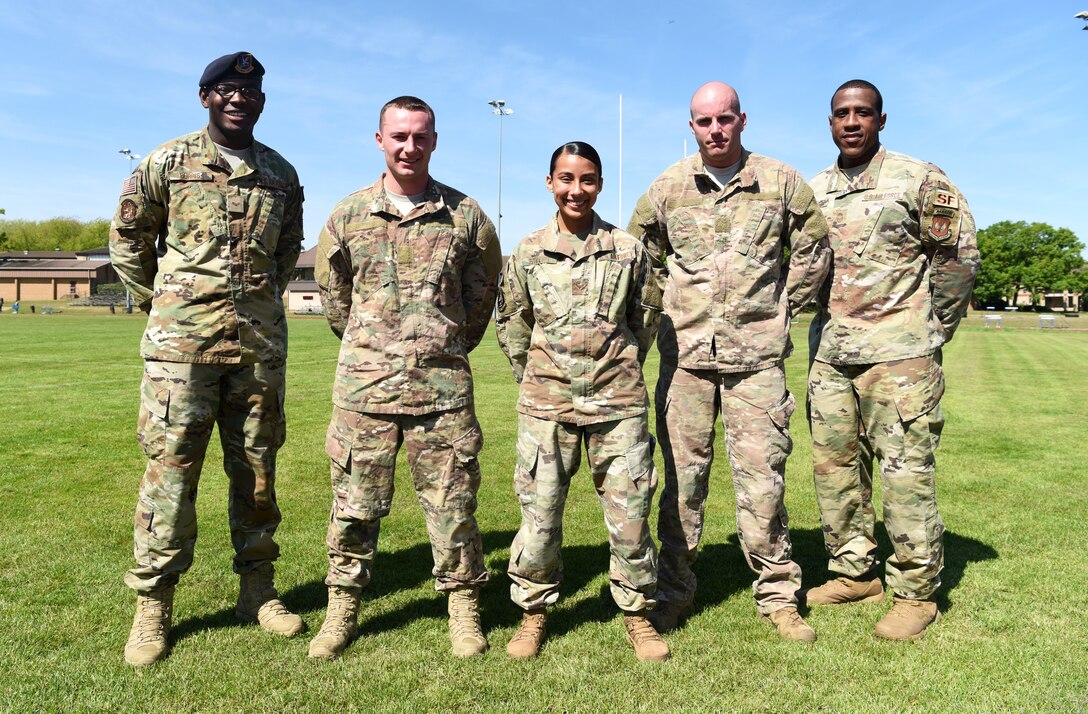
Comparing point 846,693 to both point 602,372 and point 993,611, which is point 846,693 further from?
→ point 602,372

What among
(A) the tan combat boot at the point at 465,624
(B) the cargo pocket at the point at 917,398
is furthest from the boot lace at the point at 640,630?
(B) the cargo pocket at the point at 917,398

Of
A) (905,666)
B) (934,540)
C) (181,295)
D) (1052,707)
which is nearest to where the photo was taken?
(1052,707)

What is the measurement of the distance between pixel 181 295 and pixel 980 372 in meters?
19.3

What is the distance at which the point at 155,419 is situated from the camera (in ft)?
12.2

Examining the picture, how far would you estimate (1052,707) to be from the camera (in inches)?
123

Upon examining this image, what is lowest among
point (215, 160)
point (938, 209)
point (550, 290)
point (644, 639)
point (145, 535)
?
point (644, 639)

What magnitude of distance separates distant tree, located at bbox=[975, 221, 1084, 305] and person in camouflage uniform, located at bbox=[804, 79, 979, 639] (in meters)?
102

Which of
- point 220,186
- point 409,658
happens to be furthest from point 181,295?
point 409,658

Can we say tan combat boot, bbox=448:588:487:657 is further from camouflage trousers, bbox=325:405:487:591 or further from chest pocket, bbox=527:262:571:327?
chest pocket, bbox=527:262:571:327

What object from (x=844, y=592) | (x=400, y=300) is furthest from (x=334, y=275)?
(x=844, y=592)

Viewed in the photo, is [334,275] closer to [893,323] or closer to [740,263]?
[740,263]

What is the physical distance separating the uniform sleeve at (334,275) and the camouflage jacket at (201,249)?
32 centimetres

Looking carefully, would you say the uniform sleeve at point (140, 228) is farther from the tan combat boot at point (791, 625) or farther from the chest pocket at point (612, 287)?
the tan combat boot at point (791, 625)

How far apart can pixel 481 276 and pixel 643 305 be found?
34.9 inches
